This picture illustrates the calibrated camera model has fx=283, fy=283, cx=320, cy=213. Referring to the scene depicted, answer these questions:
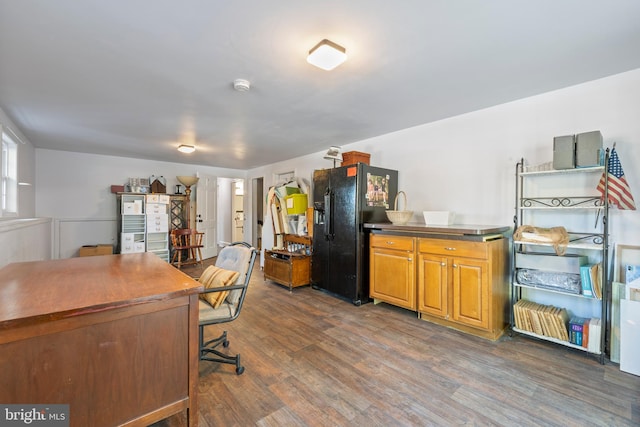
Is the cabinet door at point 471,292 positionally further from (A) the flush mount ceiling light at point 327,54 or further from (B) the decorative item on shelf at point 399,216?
(A) the flush mount ceiling light at point 327,54

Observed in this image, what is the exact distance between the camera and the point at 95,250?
18.5 feet

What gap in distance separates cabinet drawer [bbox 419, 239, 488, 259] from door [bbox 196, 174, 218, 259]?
562 cm

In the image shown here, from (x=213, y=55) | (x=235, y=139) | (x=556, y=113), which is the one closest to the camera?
(x=213, y=55)

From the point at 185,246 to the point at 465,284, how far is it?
5.53m

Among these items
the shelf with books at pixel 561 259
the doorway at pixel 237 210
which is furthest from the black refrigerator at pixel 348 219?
the doorway at pixel 237 210

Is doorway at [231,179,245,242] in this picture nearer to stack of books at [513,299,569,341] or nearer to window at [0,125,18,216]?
window at [0,125,18,216]

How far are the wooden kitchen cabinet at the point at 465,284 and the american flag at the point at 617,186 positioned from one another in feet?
2.98

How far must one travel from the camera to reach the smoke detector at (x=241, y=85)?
8.51ft

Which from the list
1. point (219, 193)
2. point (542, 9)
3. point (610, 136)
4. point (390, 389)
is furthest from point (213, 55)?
point (219, 193)

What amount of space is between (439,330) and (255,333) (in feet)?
6.28

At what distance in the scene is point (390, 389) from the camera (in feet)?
6.55

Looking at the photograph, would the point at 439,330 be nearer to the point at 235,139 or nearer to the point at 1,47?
the point at 235,139

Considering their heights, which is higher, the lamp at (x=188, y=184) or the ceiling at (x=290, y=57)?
the ceiling at (x=290, y=57)

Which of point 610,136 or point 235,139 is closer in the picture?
point 610,136
